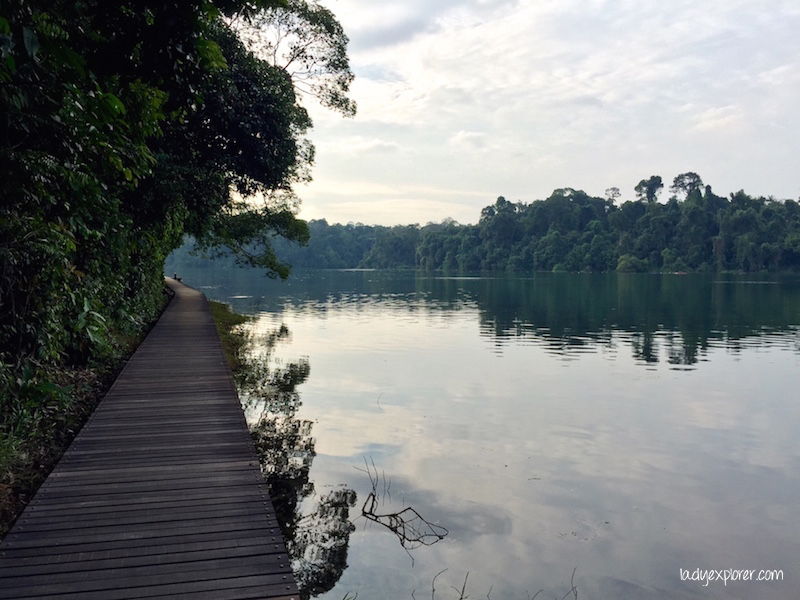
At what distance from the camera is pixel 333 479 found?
29.7ft

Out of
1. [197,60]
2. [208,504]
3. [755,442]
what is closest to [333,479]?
[208,504]

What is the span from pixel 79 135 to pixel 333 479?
17.9 feet

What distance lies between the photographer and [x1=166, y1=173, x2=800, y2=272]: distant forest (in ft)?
349

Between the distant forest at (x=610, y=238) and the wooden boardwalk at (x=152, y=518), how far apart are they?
110 metres

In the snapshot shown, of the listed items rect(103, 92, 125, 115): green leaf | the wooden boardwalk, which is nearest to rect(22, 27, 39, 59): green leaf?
rect(103, 92, 125, 115): green leaf

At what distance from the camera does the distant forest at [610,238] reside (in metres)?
106

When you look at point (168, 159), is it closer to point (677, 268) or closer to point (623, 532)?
point (623, 532)

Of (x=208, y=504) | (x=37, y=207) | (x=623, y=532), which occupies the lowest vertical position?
(x=623, y=532)

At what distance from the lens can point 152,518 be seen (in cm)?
548
